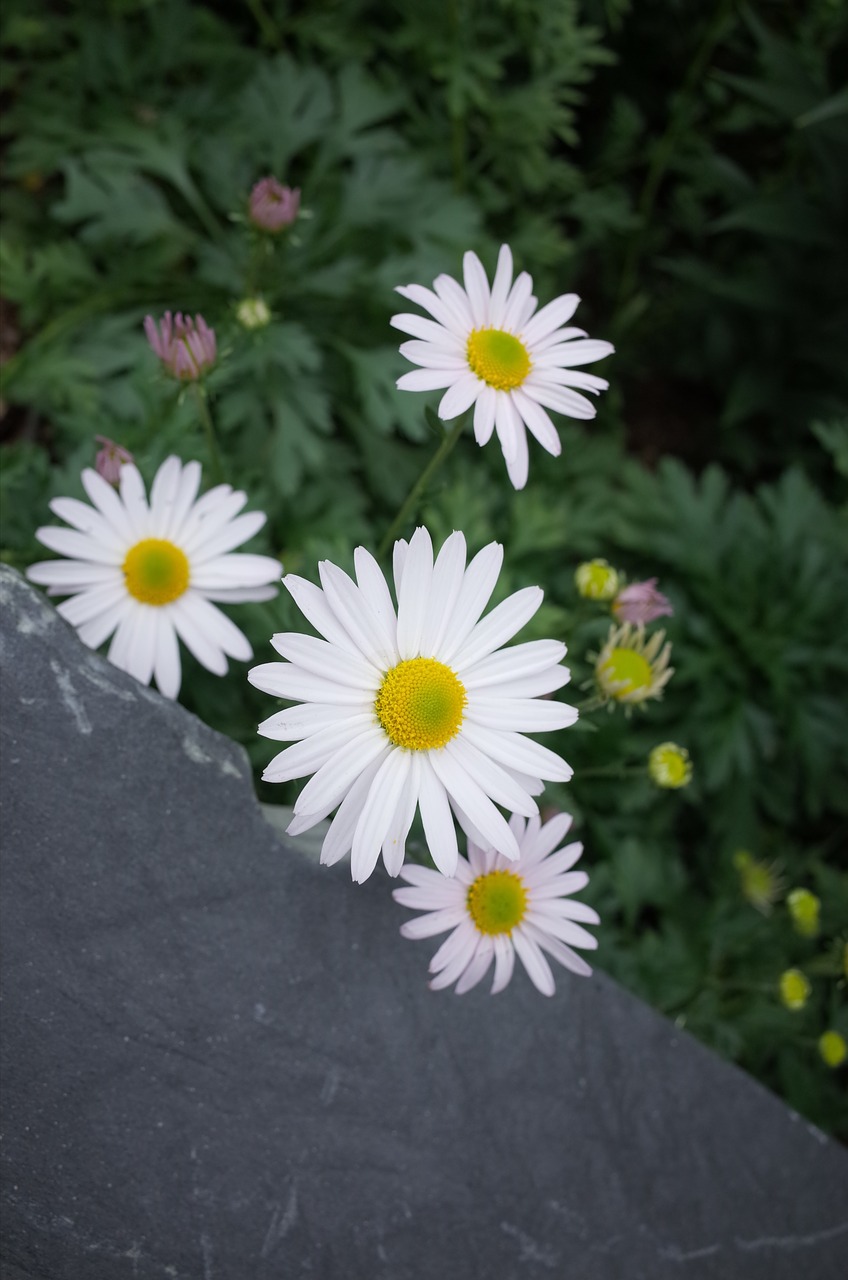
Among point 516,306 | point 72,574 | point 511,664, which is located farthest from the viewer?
point 72,574

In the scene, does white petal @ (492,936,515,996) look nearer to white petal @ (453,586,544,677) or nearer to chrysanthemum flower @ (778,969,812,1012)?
white petal @ (453,586,544,677)

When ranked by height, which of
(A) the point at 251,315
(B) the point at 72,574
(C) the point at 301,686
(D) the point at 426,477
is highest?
(A) the point at 251,315

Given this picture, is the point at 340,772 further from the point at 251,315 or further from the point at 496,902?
the point at 251,315

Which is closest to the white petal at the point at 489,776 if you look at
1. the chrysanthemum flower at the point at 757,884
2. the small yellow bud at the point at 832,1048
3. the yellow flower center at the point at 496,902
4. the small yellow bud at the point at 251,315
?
the yellow flower center at the point at 496,902

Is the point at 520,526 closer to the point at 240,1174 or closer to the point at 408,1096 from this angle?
the point at 408,1096

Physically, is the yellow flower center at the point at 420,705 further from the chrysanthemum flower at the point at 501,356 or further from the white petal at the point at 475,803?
the chrysanthemum flower at the point at 501,356

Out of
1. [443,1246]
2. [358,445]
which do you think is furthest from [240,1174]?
[358,445]

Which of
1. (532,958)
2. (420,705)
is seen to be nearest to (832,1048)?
(532,958)
